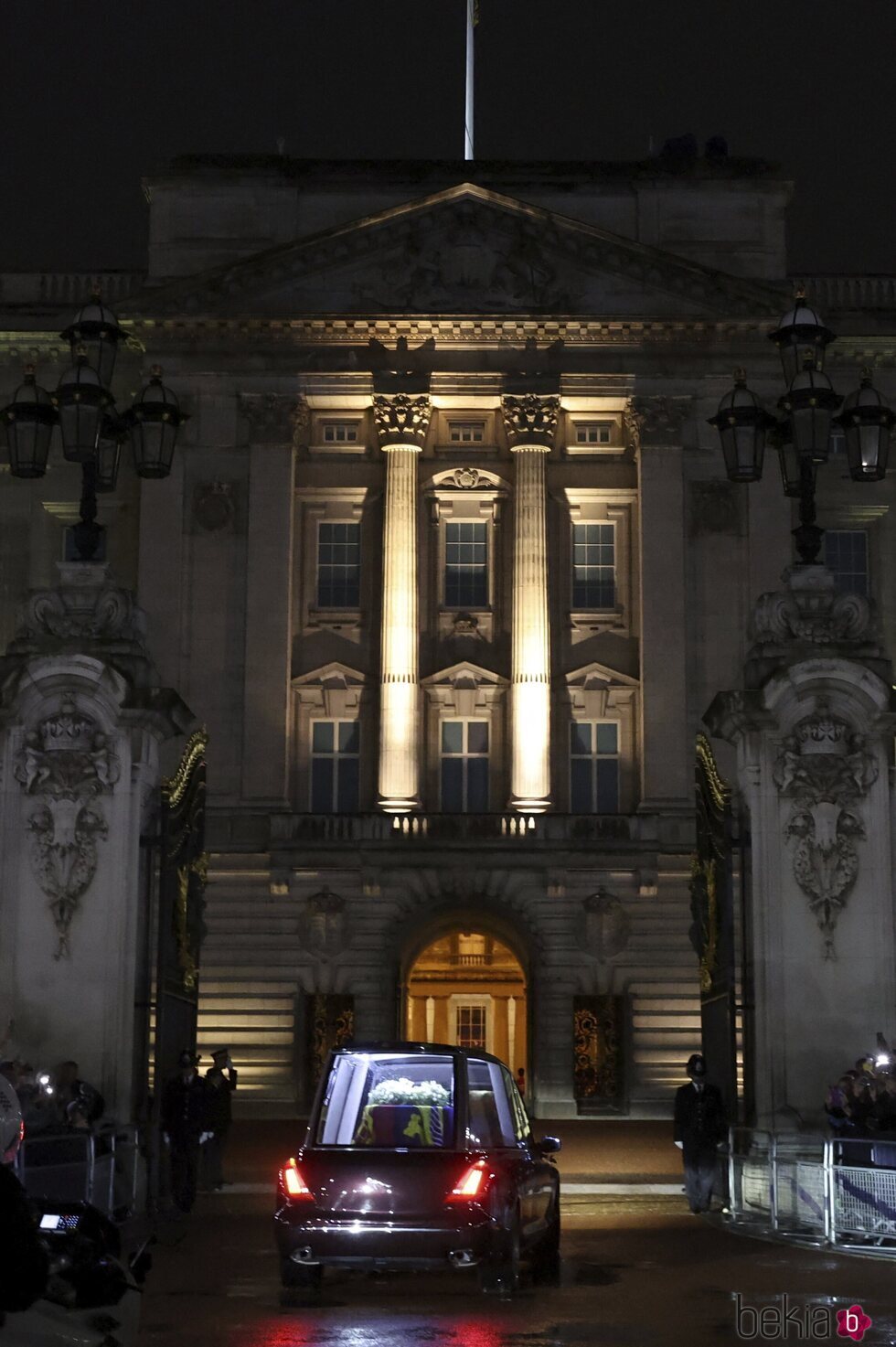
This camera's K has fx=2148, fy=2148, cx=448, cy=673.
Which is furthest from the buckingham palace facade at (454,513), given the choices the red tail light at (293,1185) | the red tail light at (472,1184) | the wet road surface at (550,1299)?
the red tail light at (472,1184)

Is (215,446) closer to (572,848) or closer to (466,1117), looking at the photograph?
(572,848)

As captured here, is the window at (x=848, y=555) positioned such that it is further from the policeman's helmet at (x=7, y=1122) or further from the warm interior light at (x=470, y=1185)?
the policeman's helmet at (x=7, y=1122)

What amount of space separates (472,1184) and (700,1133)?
284 inches

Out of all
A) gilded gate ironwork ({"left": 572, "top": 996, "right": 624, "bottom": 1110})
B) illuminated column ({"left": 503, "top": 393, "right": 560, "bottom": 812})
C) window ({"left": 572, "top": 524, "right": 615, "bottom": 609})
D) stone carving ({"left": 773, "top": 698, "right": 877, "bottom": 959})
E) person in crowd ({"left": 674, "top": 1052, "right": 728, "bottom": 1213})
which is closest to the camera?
stone carving ({"left": 773, "top": 698, "right": 877, "bottom": 959})

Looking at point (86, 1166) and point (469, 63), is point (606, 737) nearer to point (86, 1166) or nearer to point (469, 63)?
point (469, 63)

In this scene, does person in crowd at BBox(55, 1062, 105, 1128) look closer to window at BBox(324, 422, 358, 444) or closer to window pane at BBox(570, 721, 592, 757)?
window pane at BBox(570, 721, 592, 757)

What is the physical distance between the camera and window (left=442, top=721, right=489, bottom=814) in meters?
55.2

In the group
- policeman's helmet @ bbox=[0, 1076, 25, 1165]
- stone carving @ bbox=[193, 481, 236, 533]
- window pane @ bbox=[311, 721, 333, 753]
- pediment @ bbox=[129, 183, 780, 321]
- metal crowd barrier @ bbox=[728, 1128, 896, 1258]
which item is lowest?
metal crowd barrier @ bbox=[728, 1128, 896, 1258]

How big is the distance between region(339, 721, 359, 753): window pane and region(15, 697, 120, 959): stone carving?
35.7 metres

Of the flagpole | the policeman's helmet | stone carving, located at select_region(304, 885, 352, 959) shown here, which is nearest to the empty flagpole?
the flagpole

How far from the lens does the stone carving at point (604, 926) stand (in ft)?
169

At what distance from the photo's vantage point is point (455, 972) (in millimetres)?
55219

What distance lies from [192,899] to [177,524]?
34883mm

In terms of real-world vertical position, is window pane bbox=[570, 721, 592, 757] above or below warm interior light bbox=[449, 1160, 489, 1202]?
above
